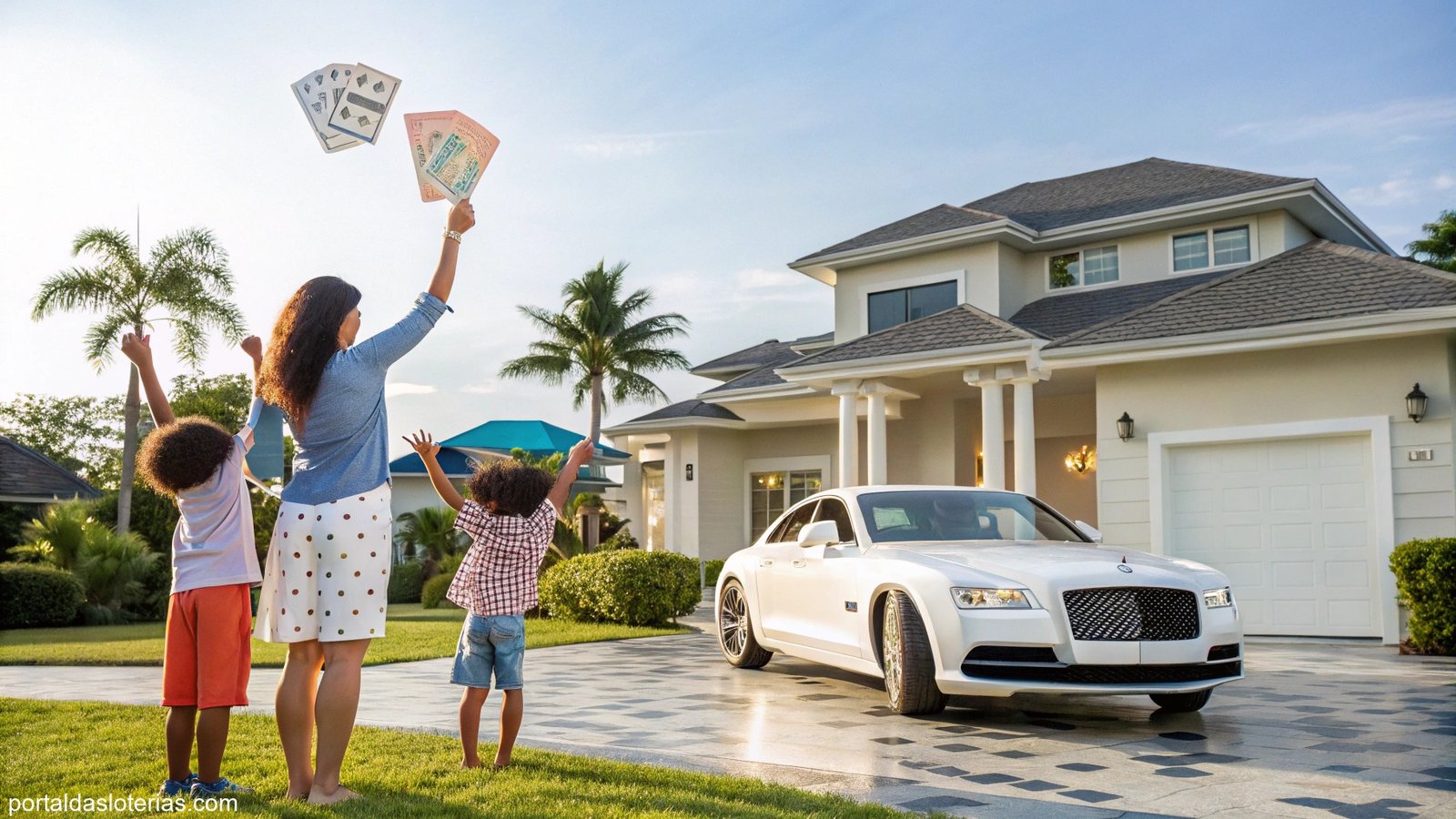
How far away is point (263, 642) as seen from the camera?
40.2 ft

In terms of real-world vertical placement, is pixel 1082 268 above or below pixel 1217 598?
above

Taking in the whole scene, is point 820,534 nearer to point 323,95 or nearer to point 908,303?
point 323,95

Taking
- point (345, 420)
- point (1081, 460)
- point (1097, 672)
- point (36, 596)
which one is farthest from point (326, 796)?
point (1081, 460)

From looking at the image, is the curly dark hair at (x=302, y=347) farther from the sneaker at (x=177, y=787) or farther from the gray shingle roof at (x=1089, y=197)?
the gray shingle roof at (x=1089, y=197)

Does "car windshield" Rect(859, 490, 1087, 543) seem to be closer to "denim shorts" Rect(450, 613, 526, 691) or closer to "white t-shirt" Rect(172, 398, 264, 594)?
"denim shorts" Rect(450, 613, 526, 691)

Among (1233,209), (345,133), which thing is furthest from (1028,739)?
(1233,209)

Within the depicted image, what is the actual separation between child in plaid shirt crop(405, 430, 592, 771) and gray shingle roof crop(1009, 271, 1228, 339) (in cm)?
1213

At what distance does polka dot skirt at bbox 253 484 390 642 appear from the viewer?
13.1 ft

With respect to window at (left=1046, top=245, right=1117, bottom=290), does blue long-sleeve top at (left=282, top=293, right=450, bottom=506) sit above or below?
below

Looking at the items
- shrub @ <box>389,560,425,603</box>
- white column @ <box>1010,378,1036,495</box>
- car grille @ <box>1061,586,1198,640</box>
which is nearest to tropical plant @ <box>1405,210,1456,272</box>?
white column @ <box>1010,378,1036,495</box>

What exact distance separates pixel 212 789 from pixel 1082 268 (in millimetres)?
16133

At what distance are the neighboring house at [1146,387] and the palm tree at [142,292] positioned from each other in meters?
9.45

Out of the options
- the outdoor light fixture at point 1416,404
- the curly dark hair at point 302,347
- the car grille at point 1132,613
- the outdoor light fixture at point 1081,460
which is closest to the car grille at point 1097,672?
the car grille at point 1132,613

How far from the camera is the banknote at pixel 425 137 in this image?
463 cm
